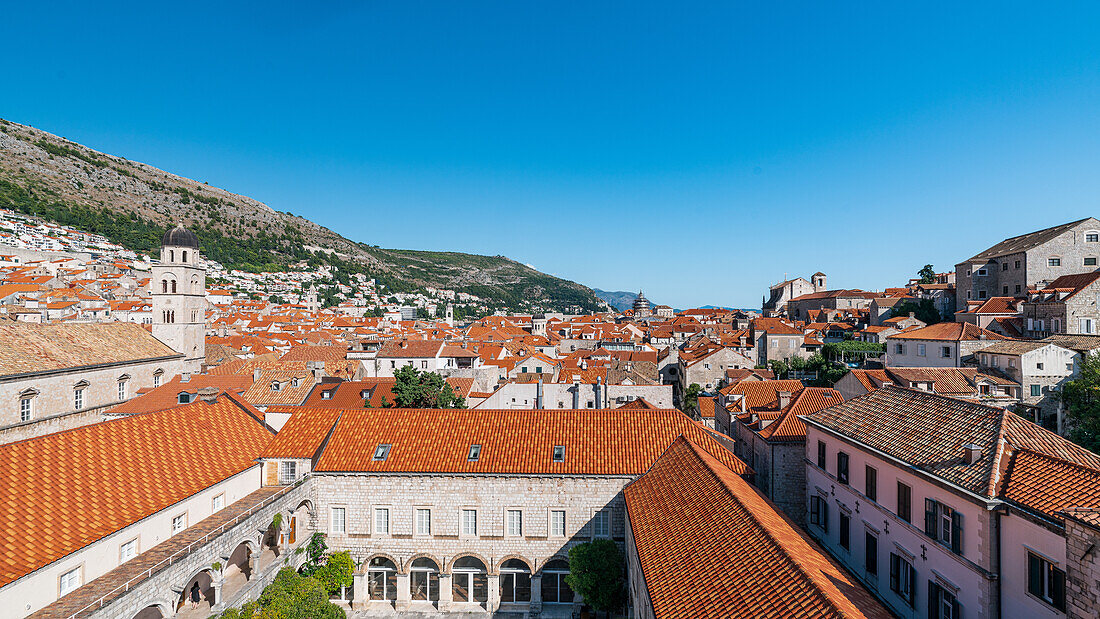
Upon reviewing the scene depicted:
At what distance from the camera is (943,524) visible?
13664 mm

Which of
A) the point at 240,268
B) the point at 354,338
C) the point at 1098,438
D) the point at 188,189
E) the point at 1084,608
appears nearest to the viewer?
the point at 1084,608

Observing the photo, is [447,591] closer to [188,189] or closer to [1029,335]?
[1029,335]

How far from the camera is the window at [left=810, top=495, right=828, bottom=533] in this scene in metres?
21.0

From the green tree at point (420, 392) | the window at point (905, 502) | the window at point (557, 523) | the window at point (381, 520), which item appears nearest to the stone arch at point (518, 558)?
the window at point (557, 523)

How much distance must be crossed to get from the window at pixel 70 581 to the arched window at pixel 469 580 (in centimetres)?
1298

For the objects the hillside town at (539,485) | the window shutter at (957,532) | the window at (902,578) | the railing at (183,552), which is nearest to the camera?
the hillside town at (539,485)

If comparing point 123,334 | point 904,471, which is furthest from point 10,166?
point 904,471

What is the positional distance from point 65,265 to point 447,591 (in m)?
132

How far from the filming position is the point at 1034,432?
14109 millimetres

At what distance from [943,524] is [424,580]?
19976mm

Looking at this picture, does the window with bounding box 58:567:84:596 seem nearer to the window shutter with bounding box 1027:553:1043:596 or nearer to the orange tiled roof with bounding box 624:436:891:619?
the orange tiled roof with bounding box 624:436:891:619

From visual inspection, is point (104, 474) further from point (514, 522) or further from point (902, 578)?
point (902, 578)

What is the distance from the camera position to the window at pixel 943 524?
13078mm

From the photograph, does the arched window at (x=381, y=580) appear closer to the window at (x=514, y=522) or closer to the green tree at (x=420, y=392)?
the window at (x=514, y=522)
